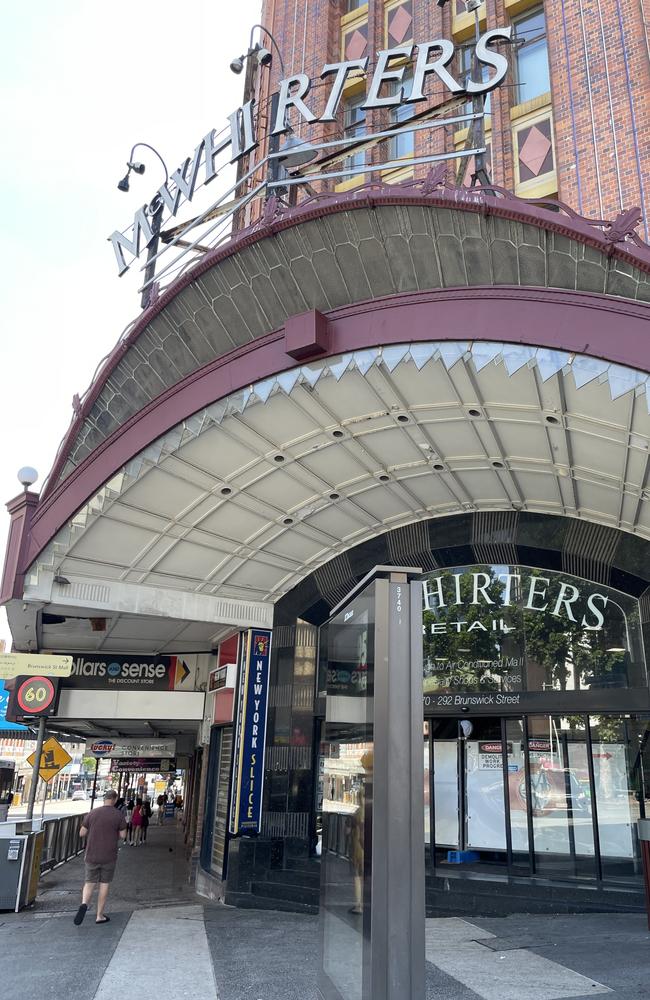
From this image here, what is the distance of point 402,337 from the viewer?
27.5 ft

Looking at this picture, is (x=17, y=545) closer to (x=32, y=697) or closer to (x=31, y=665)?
(x=31, y=665)

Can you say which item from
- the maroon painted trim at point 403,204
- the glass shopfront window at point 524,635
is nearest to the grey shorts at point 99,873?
the glass shopfront window at point 524,635

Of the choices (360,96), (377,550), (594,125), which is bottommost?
(377,550)

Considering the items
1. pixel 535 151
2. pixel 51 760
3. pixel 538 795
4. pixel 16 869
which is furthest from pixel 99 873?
pixel 535 151

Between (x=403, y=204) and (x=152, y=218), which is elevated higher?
(x=152, y=218)

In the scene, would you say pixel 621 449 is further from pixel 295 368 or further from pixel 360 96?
pixel 360 96

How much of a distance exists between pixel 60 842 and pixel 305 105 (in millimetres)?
19517

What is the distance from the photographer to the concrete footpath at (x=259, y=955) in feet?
23.9

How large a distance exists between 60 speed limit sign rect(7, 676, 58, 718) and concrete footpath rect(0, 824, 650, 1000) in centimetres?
384

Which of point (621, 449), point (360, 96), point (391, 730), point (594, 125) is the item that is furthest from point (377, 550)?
point (360, 96)

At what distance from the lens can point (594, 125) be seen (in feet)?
45.6

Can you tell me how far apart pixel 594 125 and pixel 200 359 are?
9166 mm

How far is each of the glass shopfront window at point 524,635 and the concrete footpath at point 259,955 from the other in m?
3.58

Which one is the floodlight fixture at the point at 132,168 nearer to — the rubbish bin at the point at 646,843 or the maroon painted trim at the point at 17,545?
→ the maroon painted trim at the point at 17,545
